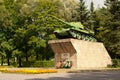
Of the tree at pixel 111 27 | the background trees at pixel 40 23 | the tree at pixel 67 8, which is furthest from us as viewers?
the tree at pixel 67 8

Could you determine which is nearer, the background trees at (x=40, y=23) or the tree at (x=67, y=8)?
the background trees at (x=40, y=23)

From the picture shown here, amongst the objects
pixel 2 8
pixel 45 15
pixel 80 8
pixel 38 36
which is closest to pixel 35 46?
pixel 38 36

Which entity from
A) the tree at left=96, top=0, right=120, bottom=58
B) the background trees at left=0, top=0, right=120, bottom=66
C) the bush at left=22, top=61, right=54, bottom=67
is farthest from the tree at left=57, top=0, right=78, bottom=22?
the bush at left=22, top=61, right=54, bottom=67

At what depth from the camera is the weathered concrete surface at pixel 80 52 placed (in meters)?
30.8

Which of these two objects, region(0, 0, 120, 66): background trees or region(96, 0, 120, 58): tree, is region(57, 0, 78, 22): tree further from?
region(96, 0, 120, 58): tree

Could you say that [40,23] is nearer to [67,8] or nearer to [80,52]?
[67,8]

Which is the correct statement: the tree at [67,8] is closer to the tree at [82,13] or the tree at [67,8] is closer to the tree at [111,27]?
the tree at [82,13]

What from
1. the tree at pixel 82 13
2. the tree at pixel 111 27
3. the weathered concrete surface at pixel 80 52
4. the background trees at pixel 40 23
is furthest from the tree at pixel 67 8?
the weathered concrete surface at pixel 80 52

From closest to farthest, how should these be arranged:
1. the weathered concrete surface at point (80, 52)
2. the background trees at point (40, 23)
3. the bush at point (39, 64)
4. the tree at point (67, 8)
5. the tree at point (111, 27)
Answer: the weathered concrete surface at point (80, 52) → the bush at point (39, 64) → the tree at point (111, 27) → the background trees at point (40, 23) → the tree at point (67, 8)

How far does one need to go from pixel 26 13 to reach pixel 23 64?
8.43m

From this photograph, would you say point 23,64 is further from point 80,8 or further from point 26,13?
Answer: point 80,8

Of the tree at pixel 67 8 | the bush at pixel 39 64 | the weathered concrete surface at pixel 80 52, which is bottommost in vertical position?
the bush at pixel 39 64

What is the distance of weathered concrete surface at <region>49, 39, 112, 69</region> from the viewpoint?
3075 centimetres

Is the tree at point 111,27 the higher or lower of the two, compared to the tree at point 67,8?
lower
